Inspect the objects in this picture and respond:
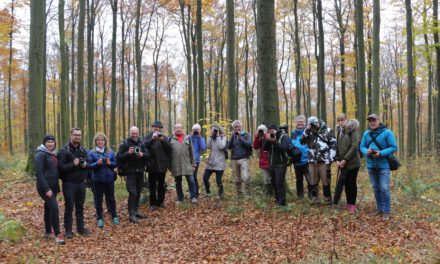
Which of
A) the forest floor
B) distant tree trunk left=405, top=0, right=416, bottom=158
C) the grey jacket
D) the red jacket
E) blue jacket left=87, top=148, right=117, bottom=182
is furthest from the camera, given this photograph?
distant tree trunk left=405, top=0, right=416, bottom=158

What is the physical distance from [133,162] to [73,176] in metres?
1.40

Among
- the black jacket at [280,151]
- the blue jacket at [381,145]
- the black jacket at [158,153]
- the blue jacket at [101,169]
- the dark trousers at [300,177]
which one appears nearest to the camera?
the blue jacket at [381,145]

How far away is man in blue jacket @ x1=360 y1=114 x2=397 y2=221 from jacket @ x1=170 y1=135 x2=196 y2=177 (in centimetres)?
413

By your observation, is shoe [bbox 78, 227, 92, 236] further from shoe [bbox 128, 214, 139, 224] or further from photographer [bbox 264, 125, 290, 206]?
photographer [bbox 264, 125, 290, 206]

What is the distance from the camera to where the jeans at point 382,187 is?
687 centimetres

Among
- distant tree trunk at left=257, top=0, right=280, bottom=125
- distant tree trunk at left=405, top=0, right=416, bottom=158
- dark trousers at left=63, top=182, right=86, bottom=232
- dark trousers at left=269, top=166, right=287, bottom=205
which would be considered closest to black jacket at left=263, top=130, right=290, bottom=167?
dark trousers at left=269, top=166, right=287, bottom=205

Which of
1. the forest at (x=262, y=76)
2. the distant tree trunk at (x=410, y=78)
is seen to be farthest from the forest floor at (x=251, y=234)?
the distant tree trunk at (x=410, y=78)

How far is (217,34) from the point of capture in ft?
86.4

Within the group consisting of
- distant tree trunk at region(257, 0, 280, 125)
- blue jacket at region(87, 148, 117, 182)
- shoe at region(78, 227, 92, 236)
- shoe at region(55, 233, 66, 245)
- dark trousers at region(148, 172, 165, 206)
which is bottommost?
shoe at region(78, 227, 92, 236)

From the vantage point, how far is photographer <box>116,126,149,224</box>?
7520mm

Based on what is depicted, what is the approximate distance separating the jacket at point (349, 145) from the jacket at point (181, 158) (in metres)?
3.62

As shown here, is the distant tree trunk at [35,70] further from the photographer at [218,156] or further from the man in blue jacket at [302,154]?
the man in blue jacket at [302,154]

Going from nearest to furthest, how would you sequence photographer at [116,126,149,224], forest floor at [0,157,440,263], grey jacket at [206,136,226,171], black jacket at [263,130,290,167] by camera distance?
Answer: forest floor at [0,157,440,263] < photographer at [116,126,149,224] < black jacket at [263,130,290,167] < grey jacket at [206,136,226,171]

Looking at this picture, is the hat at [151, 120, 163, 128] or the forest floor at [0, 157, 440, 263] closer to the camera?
the forest floor at [0, 157, 440, 263]
